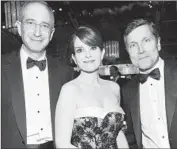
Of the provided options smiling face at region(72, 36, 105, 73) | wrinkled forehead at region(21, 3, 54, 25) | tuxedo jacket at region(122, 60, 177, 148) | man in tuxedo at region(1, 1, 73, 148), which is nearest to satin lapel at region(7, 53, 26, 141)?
man in tuxedo at region(1, 1, 73, 148)

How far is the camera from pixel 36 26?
6.50ft

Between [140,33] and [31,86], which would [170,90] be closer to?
[140,33]

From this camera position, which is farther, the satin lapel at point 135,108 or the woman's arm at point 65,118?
the satin lapel at point 135,108

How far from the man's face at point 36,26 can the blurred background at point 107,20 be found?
52 centimetres

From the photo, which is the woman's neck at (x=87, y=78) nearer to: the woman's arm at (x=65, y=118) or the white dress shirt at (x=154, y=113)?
the woman's arm at (x=65, y=118)

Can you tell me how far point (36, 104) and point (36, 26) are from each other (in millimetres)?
585

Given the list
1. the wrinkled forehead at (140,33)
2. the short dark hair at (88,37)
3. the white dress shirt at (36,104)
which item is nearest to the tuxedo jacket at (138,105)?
the wrinkled forehead at (140,33)

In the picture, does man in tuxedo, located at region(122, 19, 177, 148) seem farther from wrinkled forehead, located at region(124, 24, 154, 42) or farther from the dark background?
the dark background

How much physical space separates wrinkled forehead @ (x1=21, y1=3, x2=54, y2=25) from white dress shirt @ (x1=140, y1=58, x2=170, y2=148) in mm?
981

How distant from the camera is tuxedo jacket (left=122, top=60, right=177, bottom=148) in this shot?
215cm

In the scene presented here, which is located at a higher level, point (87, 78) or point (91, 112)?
point (87, 78)

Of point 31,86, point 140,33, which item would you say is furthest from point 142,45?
point 31,86

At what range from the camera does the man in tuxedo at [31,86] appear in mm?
1988

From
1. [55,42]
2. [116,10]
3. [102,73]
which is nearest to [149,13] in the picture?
[116,10]
